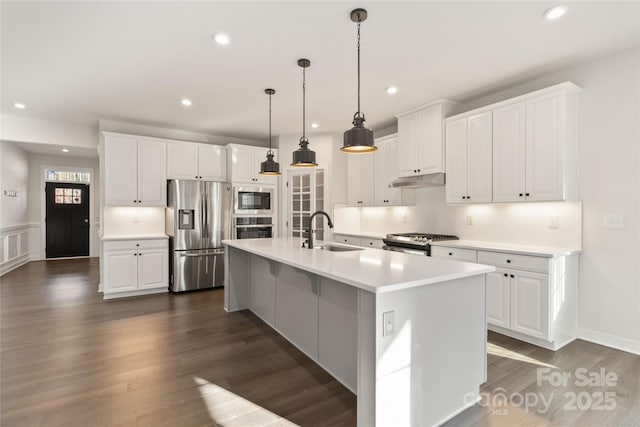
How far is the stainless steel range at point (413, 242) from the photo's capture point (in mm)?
3771

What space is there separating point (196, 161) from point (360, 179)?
282 centimetres

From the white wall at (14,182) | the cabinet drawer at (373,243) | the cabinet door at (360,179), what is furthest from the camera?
the white wall at (14,182)

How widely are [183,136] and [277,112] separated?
211cm

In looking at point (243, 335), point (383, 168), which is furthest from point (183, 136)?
point (243, 335)

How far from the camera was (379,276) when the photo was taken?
169cm

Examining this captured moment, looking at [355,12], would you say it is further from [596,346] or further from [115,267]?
[115,267]

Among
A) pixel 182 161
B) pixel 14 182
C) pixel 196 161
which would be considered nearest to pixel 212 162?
pixel 196 161

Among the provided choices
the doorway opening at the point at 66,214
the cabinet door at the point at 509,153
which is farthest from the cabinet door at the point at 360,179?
the doorway opening at the point at 66,214

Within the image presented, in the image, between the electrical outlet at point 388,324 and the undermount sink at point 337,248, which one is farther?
the undermount sink at point 337,248

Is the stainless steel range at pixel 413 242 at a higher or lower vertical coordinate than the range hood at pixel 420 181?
lower

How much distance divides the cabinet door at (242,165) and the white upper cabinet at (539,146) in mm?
3832

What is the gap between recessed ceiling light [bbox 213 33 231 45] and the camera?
2506mm

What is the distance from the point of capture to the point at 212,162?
543cm

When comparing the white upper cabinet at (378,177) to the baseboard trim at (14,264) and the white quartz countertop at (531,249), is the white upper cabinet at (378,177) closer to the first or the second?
the white quartz countertop at (531,249)
